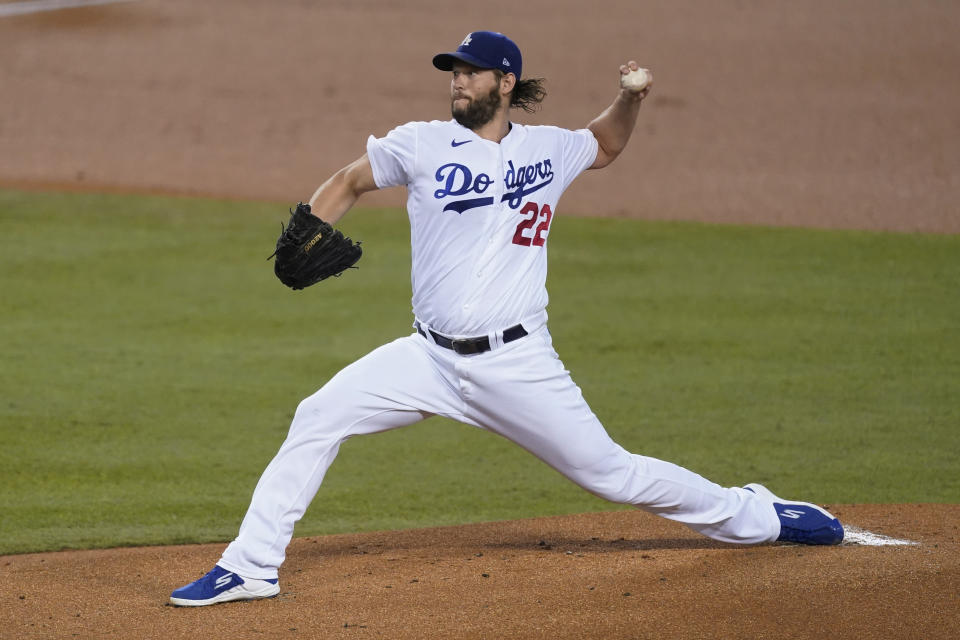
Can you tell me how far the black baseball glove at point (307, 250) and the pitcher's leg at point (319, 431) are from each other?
331 mm

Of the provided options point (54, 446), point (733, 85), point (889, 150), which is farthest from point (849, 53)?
Answer: point (54, 446)

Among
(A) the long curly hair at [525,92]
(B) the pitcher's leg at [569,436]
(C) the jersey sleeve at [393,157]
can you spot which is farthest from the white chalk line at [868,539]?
(C) the jersey sleeve at [393,157]

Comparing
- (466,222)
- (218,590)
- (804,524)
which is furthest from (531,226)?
(218,590)

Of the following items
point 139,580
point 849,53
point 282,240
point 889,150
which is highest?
point 849,53

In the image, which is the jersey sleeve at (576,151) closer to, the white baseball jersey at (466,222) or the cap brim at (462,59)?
the white baseball jersey at (466,222)

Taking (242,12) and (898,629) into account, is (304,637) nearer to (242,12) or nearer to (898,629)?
(898,629)

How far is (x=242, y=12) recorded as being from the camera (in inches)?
768

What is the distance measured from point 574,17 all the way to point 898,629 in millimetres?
16606

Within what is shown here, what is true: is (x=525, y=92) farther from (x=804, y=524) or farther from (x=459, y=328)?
(x=804, y=524)

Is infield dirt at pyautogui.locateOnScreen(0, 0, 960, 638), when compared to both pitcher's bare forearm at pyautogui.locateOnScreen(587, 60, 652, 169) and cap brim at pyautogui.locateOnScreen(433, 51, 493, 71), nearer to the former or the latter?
pitcher's bare forearm at pyautogui.locateOnScreen(587, 60, 652, 169)

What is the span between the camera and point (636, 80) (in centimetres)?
430

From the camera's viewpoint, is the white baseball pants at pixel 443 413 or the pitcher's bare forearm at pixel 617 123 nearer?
the white baseball pants at pixel 443 413

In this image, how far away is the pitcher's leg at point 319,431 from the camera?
4.04 m

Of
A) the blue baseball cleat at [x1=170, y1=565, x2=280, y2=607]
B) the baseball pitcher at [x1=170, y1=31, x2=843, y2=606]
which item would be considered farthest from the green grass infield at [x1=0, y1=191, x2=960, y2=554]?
the baseball pitcher at [x1=170, y1=31, x2=843, y2=606]
